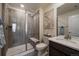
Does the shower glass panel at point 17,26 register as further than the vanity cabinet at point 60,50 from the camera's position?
Yes

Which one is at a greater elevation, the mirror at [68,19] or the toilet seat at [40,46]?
the mirror at [68,19]

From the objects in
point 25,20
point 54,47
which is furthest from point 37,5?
point 54,47

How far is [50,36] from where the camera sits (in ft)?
5.41

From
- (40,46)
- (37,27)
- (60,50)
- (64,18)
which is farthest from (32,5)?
(60,50)

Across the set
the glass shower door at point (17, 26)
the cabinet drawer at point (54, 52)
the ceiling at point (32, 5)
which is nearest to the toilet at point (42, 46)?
the cabinet drawer at point (54, 52)

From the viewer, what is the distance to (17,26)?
159 centimetres

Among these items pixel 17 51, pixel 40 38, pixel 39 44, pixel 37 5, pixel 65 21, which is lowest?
A: pixel 17 51

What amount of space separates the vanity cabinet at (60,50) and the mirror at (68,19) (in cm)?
27

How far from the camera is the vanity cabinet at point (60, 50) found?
51.5 inches

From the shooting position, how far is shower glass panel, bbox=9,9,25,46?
1.56 m

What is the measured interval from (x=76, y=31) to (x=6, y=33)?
1.39 metres

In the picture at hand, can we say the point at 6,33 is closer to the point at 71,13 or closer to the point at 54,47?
the point at 54,47

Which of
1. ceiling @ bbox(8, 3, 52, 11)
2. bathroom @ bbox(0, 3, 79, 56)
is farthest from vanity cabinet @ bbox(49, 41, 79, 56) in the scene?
ceiling @ bbox(8, 3, 52, 11)

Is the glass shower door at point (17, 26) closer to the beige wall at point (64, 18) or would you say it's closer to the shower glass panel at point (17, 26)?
the shower glass panel at point (17, 26)
